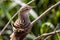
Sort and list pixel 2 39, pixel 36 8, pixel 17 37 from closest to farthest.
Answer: pixel 17 37
pixel 2 39
pixel 36 8

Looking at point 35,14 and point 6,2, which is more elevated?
point 6,2

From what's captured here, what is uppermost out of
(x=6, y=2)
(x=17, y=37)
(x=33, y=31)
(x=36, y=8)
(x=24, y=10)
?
(x=6, y=2)

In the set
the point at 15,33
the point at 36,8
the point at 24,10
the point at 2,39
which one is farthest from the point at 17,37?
the point at 36,8

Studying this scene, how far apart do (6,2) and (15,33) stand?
1.29 m

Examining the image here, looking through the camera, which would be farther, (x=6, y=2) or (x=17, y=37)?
(x=6, y=2)

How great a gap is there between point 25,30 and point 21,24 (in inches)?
1.5

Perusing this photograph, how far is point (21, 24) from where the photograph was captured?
979mm

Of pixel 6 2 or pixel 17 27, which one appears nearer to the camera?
pixel 17 27

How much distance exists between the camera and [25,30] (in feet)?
3.14

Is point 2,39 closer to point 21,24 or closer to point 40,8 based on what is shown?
point 40,8

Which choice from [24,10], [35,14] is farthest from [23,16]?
[35,14]

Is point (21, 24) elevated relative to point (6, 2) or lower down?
lower down

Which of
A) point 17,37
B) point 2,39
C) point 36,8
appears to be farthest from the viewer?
point 36,8

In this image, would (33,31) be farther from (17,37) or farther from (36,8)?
(17,37)
